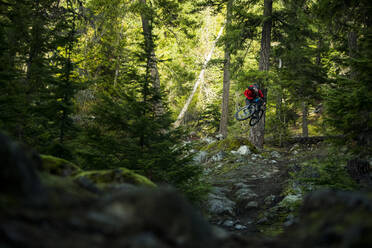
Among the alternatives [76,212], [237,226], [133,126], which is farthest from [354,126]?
[76,212]

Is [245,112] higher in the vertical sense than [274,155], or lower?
higher

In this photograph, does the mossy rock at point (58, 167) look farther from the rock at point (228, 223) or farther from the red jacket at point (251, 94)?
the red jacket at point (251, 94)

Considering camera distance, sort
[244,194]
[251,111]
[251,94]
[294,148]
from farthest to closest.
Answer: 1. [294,148]
2. [251,111]
3. [251,94]
4. [244,194]

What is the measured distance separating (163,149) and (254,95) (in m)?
7.24

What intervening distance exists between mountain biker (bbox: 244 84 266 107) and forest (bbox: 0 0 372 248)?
105 centimetres

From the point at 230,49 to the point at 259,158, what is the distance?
6448 millimetres

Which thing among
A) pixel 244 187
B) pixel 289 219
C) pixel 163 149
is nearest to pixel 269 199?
pixel 244 187

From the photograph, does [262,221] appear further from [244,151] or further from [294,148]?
[294,148]

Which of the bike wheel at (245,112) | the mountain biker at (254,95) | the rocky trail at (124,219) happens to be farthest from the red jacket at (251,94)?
the rocky trail at (124,219)

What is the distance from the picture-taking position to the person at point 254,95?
38.3 feet

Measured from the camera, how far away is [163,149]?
6.20 m

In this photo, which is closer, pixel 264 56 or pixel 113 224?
pixel 113 224

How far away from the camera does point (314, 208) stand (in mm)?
2441

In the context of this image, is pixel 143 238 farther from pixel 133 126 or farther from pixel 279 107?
pixel 279 107
